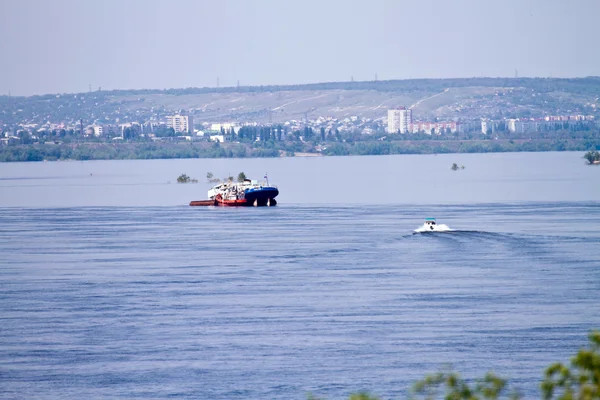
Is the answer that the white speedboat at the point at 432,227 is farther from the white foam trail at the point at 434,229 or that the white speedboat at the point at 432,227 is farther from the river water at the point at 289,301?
the river water at the point at 289,301

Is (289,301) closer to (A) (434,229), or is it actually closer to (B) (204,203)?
(A) (434,229)

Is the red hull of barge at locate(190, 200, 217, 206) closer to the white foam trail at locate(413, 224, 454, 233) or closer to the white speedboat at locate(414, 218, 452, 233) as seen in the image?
the white speedboat at locate(414, 218, 452, 233)

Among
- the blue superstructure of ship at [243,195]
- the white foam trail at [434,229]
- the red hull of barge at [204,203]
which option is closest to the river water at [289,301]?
the white foam trail at [434,229]

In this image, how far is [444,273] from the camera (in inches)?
2034

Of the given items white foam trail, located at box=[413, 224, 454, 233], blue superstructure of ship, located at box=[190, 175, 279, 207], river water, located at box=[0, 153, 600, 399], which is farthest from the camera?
blue superstructure of ship, located at box=[190, 175, 279, 207]

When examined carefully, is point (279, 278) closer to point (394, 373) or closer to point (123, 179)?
point (394, 373)

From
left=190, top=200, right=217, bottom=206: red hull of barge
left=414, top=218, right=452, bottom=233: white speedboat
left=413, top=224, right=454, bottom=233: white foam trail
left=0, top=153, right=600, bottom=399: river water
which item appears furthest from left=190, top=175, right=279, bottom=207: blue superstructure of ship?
left=413, top=224, right=454, bottom=233: white foam trail

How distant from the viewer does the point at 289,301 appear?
44312 millimetres

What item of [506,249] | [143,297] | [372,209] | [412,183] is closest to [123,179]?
[412,183]

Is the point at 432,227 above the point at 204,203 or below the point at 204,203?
above

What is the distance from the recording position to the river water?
32781 mm

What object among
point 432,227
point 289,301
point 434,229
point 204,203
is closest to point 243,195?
point 204,203

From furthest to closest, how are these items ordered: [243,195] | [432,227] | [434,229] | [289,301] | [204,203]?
[243,195]
[204,203]
[432,227]
[434,229]
[289,301]

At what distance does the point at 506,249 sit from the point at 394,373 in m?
28.0
